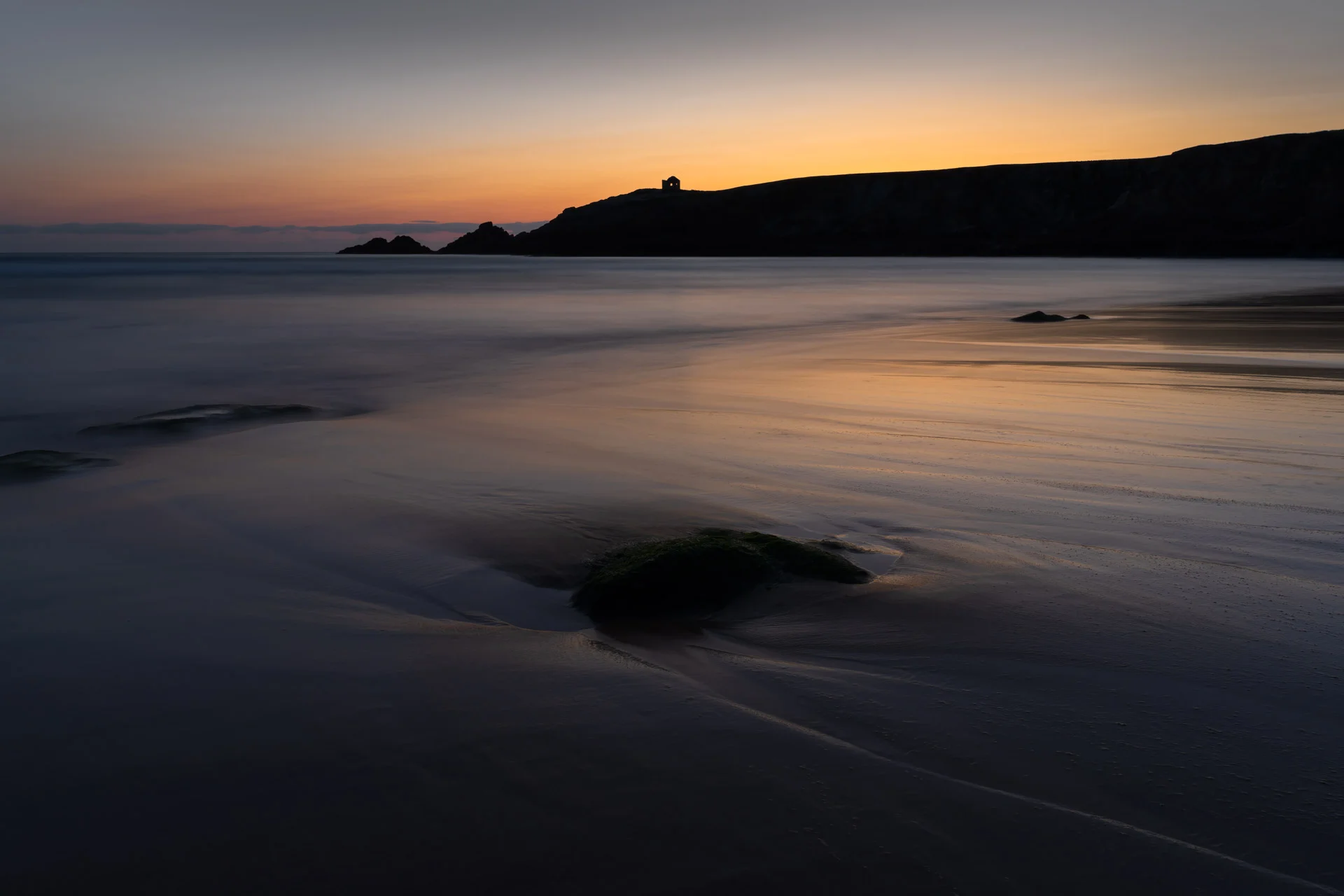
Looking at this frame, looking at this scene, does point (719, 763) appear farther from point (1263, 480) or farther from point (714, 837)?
point (1263, 480)

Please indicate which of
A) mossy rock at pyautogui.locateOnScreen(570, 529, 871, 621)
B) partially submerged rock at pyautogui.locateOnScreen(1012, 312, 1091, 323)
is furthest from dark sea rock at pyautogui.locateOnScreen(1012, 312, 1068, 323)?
mossy rock at pyautogui.locateOnScreen(570, 529, 871, 621)

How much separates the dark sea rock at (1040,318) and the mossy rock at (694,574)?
17199 mm

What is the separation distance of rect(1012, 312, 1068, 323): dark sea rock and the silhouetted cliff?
2768 inches

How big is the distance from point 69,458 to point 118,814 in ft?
17.0

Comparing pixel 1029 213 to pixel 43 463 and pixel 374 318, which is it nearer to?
pixel 374 318

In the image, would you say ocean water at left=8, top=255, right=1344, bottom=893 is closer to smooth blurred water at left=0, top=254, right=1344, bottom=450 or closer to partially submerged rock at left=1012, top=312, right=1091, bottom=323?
smooth blurred water at left=0, top=254, right=1344, bottom=450

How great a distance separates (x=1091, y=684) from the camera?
9.43 ft

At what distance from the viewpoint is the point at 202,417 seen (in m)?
8.21

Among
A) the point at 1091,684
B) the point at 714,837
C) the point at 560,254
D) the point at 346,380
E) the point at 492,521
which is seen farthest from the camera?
the point at 560,254

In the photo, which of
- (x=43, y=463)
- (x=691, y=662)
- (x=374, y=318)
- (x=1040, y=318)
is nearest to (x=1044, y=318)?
(x=1040, y=318)

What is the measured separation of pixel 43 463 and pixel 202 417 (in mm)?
2030

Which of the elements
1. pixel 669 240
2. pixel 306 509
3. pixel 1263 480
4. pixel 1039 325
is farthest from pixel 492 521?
pixel 669 240

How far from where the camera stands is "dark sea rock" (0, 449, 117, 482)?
598cm

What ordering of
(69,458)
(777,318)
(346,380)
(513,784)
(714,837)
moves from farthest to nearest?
(777,318)
(346,380)
(69,458)
(513,784)
(714,837)
